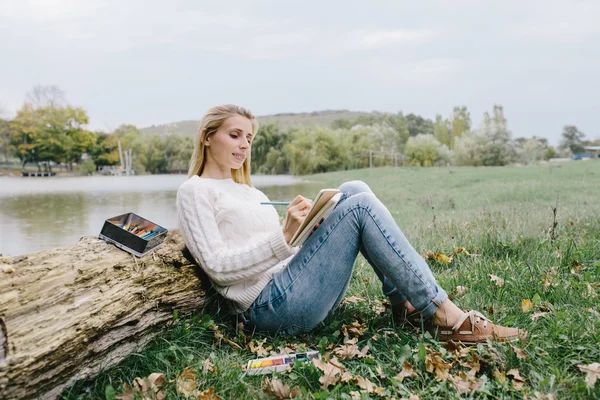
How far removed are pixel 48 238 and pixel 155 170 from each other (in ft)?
42.4

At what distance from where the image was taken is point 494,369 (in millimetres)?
1955

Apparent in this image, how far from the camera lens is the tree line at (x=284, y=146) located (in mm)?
17891

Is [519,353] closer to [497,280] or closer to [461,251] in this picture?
[497,280]

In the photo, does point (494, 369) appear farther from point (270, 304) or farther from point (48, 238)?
point (48, 238)

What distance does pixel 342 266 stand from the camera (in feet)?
7.29

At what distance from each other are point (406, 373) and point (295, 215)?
2.81 feet

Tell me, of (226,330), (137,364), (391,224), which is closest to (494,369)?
(391,224)

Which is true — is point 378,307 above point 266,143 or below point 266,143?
below

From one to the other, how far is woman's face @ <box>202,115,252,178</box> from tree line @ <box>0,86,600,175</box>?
16443mm

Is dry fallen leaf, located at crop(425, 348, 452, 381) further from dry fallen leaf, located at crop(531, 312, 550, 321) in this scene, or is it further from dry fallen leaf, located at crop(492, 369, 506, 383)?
dry fallen leaf, located at crop(531, 312, 550, 321)

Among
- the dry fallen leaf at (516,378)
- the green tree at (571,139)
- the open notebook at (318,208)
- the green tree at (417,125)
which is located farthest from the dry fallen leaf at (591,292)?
the green tree at (417,125)

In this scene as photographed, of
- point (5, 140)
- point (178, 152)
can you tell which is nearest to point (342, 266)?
point (5, 140)

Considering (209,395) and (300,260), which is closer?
(209,395)

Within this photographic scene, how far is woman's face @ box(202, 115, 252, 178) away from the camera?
2471mm
